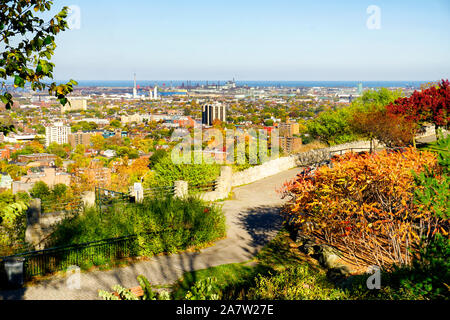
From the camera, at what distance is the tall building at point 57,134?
133 meters

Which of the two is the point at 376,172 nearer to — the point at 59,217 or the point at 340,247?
the point at 340,247

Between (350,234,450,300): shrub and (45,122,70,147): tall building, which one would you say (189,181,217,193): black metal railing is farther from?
(45,122,70,147): tall building

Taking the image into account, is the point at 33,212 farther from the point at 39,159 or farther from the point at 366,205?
the point at 39,159

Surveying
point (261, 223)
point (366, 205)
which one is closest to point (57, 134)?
point (261, 223)

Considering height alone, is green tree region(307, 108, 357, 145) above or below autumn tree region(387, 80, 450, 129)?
below

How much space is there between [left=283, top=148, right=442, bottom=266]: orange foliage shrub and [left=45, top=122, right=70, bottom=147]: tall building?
13201 cm

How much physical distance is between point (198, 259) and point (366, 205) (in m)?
4.25

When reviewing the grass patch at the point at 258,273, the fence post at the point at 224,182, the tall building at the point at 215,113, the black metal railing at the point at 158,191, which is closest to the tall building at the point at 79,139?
the tall building at the point at 215,113

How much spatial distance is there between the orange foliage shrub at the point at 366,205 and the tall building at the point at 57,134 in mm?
132013

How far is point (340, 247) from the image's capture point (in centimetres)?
1016

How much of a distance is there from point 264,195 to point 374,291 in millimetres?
10076

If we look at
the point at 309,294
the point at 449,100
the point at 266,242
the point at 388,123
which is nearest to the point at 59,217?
the point at 266,242

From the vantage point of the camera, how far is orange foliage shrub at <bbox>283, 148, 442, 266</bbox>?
8.75 m

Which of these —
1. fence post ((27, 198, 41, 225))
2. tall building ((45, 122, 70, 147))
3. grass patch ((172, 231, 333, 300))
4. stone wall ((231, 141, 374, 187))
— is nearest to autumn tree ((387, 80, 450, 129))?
stone wall ((231, 141, 374, 187))
